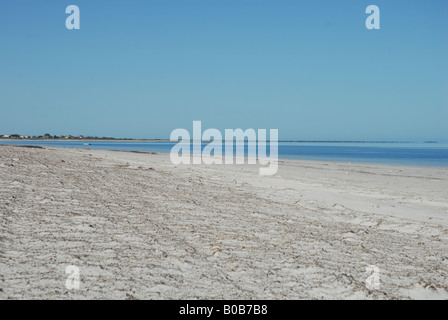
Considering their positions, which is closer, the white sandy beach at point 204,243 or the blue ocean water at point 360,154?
the white sandy beach at point 204,243

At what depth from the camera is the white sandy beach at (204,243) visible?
4203 mm

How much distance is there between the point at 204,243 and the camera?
5715 millimetres

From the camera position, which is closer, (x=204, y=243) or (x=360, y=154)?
(x=204, y=243)

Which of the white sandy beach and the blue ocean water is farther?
the blue ocean water

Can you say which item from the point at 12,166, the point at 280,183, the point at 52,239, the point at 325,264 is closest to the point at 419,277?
the point at 325,264

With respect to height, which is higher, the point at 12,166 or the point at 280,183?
the point at 12,166

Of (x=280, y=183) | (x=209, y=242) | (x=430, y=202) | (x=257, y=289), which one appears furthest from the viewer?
(x=280, y=183)

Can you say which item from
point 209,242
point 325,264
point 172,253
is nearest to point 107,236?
point 172,253

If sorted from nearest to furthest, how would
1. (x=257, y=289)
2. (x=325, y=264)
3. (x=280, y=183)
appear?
(x=257, y=289)
(x=325, y=264)
(x=280, y=183)

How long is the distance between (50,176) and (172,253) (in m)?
6.15

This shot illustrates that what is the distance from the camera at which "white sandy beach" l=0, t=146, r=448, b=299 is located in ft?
13.8

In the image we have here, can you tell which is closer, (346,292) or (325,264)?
(346,292)

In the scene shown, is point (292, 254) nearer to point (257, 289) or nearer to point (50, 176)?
point (257, 289)

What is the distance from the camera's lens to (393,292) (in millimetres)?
4277
